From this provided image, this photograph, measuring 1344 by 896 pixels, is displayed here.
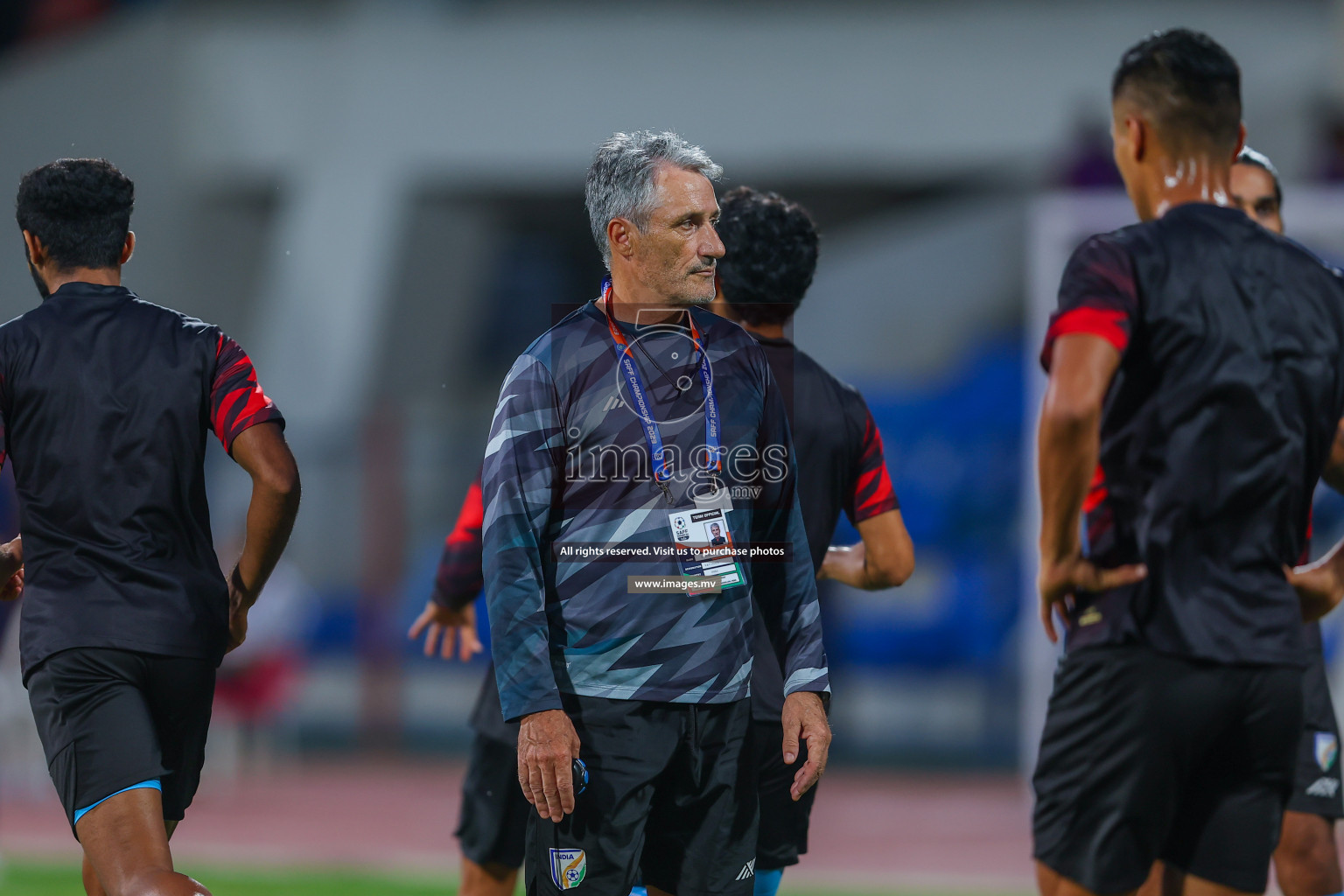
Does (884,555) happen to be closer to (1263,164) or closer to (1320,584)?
(1320,584)

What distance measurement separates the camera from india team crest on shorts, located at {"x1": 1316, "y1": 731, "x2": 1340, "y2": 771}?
13.9 feet

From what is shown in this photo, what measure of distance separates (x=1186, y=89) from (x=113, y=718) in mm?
2745

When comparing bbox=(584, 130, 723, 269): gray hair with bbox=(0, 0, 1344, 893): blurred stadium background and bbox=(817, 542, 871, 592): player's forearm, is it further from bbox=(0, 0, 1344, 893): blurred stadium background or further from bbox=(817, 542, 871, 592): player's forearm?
bbox=(0, 0, 1344, 893): blurred stadium background

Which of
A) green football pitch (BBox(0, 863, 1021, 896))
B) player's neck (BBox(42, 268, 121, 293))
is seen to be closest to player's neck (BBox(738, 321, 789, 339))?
player's neck (BBox(42, 268, 121, 293))

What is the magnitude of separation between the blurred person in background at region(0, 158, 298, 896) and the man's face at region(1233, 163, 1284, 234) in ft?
8.94

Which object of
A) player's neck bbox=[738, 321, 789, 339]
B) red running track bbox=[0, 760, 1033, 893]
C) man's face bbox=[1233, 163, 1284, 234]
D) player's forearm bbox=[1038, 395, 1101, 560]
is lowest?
red running track bbox=[0, 760, 1033, 893]

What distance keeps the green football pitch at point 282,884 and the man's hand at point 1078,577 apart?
451 cm

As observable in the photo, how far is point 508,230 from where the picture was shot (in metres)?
18.0

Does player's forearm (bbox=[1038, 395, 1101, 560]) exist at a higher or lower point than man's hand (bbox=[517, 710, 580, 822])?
higher

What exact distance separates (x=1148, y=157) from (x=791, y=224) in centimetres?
105

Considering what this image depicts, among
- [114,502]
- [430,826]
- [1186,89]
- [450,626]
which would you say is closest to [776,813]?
[450,626]

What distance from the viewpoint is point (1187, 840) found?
3236 mm

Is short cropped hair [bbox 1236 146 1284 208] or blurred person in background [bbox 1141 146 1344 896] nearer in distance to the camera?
blurred person in background [bbox 1141 146 1344 896]

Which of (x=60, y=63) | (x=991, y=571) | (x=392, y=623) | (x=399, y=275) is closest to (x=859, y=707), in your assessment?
(x=991, y=571)
